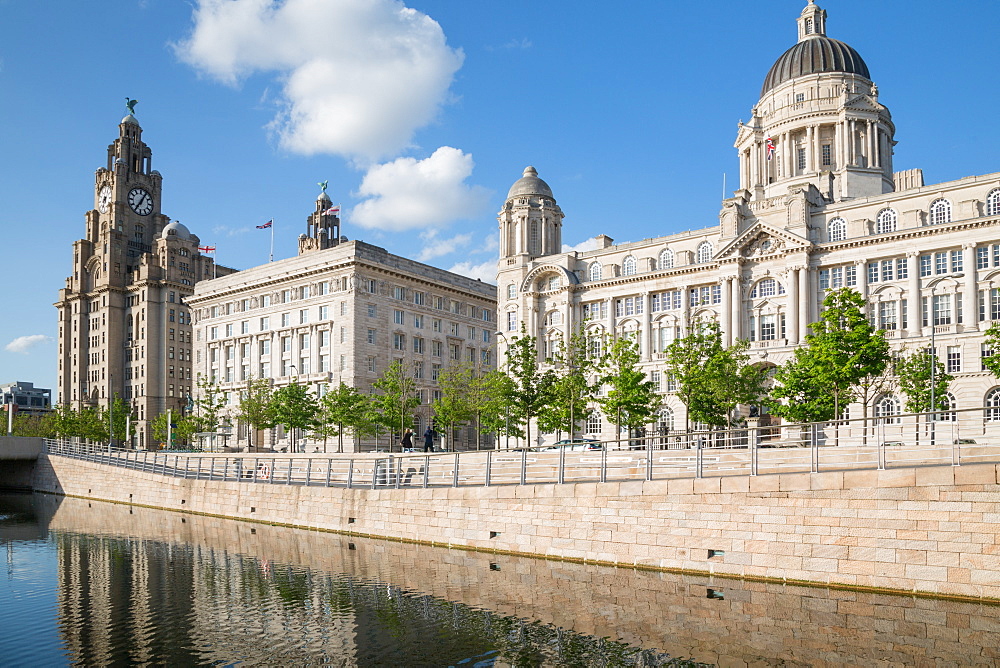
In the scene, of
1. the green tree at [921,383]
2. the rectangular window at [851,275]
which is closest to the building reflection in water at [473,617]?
the green tree at [921,383]

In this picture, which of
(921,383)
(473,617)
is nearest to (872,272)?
(921,383)

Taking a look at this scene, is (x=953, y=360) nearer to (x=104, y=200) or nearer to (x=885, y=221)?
(x=885, y=221)

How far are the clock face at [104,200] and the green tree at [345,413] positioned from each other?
7498 centimetres

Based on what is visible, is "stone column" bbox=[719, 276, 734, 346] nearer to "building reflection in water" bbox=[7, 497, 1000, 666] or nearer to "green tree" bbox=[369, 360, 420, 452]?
"green tree" bbox=[369, 360, 420, 452]

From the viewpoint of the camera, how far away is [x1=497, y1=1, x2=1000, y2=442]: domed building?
6284 cm

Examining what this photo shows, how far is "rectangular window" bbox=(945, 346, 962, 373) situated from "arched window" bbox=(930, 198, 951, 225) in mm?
9881

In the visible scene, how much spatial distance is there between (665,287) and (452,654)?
2477 inches

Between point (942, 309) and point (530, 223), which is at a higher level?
point (530, 223)

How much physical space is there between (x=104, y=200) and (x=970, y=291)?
12063cm

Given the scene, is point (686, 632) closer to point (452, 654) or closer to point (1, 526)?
point (452, 654)

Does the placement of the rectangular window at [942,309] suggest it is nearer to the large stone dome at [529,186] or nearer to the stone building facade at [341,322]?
the large stone dome at [529,186]

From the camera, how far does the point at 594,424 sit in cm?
7838

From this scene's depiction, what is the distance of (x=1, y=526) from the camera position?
A: 41.9 m

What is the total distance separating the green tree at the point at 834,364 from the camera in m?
47.9
